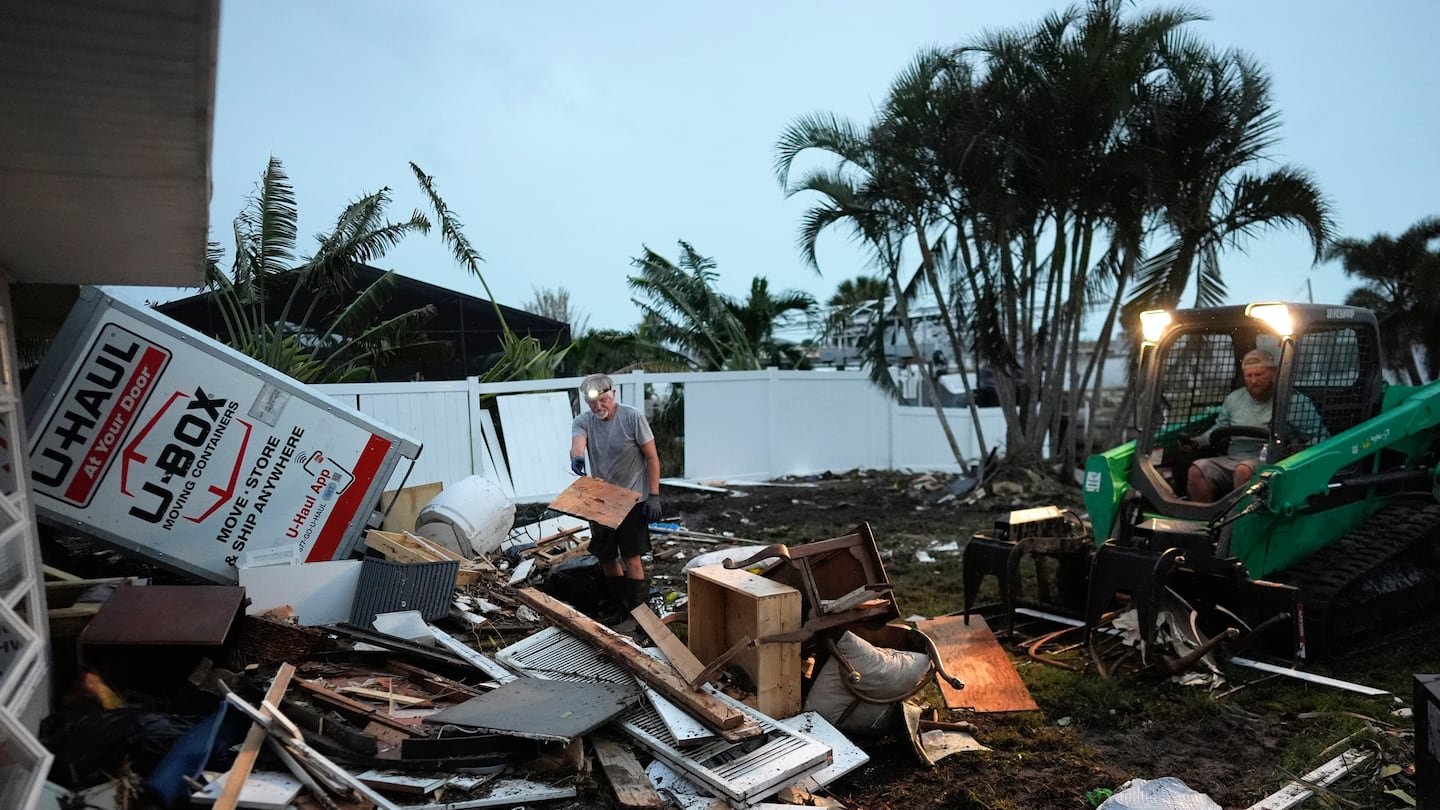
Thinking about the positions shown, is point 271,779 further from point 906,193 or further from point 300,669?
point 906,193

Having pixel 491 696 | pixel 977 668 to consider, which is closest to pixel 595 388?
pixel 491 696

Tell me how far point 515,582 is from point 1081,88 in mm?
9217

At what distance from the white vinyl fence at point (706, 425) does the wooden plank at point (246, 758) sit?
16.9ft

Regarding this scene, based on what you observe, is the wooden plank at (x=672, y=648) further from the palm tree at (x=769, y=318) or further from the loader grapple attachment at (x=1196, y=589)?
the palm tree at (x=769, y=318)

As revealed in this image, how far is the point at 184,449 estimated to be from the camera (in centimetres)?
628

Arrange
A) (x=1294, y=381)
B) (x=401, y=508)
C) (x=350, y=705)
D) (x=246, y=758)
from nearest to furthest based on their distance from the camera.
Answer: (x=246, y=758), (x=350, y=705), (x=1294, y=381), (x=401, y=508)

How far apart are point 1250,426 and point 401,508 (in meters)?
6.79

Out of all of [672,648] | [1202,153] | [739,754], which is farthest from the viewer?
[1202,153]

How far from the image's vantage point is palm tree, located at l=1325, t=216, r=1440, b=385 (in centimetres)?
1783

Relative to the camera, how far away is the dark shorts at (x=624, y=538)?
6.17 m

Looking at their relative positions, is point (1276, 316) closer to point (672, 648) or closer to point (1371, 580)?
point (1371, 580)

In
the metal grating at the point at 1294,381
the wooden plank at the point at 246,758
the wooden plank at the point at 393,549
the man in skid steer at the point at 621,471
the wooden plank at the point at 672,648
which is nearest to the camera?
the wooden plank at the point at 246,758

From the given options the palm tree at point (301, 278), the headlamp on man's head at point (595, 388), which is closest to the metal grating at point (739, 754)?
the headlamp on man's head at point (595, 388)

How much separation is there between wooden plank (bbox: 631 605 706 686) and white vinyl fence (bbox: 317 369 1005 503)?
4.77 m
